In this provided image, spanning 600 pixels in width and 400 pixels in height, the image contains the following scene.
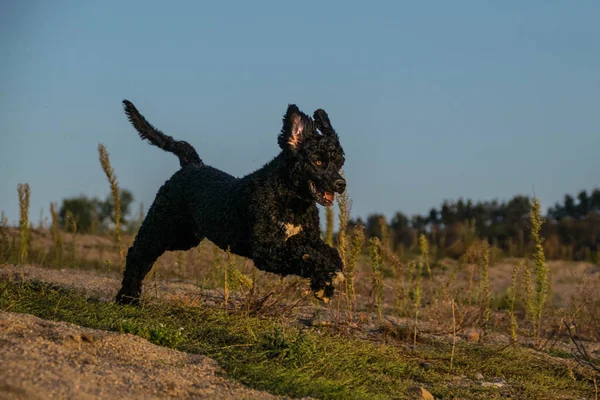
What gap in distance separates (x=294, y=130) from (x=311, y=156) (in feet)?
0.98

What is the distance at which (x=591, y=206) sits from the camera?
2691cm

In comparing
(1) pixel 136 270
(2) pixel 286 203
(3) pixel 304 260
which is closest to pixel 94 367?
(3) pixel 304 260

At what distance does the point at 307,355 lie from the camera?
6.00 metres

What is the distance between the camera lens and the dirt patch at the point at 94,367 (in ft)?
14.0

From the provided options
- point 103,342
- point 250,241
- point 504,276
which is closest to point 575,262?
point 504,276

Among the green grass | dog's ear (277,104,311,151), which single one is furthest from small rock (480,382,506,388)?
dog's ear (277,104,311,151)

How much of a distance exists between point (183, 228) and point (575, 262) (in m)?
13.5

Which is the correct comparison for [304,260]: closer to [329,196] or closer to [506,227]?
[329,196]

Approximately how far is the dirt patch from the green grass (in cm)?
29

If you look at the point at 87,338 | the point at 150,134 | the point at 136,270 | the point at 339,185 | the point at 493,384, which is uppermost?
the point at 150,134

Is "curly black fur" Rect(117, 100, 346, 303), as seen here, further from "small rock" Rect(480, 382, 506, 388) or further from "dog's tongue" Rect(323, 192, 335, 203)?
"small rock" Rect(480, 382, 506, 388)

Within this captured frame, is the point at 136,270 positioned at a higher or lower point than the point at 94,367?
higher

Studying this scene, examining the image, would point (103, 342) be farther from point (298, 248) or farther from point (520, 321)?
point (520, 321)

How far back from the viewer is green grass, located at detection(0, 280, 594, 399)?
561 centimetres
